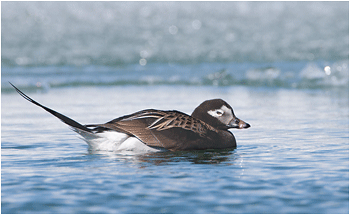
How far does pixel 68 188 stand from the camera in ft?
17.1

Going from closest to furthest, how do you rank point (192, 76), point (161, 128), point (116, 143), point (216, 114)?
point (116, 143), point (161, 128), point (216, 114), point (192, 76)

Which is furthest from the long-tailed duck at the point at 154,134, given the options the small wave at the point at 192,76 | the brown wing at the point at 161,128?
the small wave at the point at 192,76

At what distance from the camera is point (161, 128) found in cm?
730

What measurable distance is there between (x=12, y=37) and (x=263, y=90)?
1402 centimetres

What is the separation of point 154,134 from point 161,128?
5.1 inches

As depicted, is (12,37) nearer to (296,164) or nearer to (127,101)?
(127,101)

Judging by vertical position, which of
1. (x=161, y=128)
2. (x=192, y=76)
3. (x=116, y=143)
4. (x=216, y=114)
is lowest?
(x=116, y=143)

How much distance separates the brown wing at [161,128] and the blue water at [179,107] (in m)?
0.18

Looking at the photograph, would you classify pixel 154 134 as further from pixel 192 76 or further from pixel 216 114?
pixel 192 76

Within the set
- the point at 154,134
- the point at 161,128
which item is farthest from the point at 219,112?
the point at 154,134

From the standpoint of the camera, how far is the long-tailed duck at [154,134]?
23.5ft

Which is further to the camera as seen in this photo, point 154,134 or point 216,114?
point 216,114

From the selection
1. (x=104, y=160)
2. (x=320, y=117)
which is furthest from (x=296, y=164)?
(x=320, y=117)

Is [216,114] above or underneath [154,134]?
above
